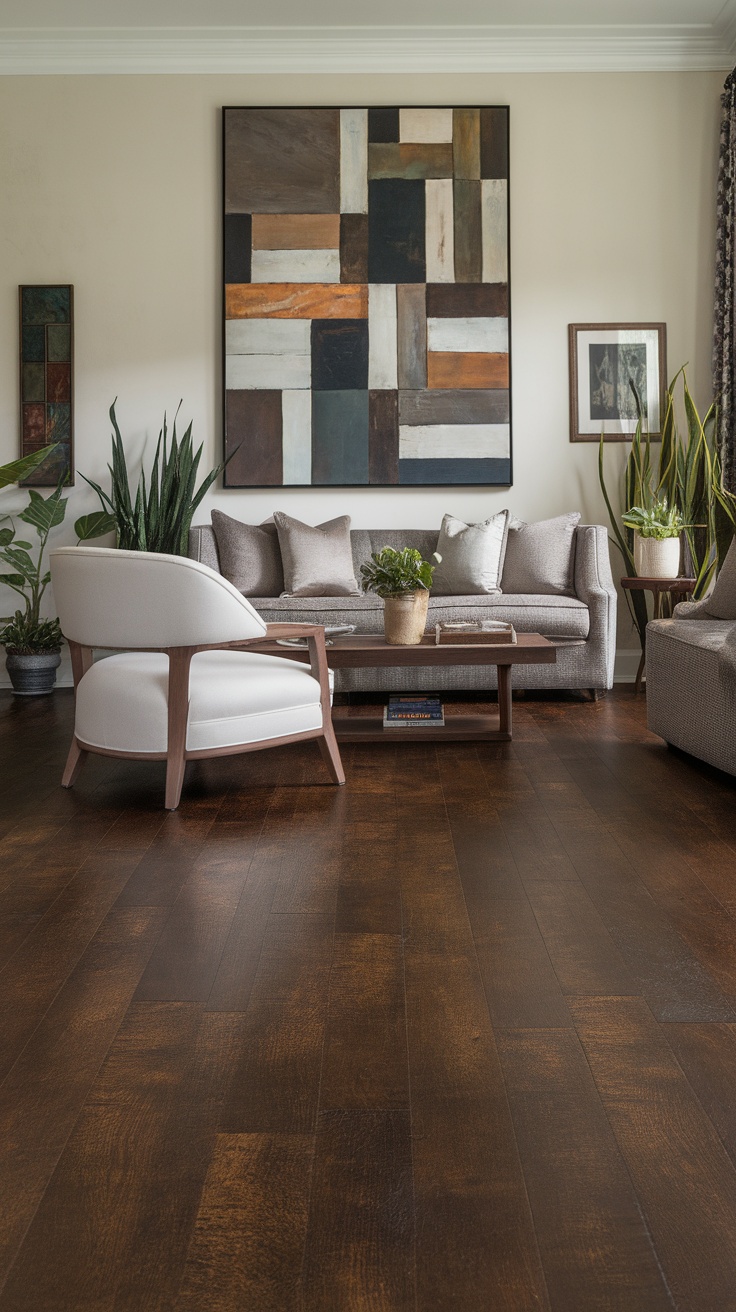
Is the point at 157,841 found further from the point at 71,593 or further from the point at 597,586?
the point at 597,586

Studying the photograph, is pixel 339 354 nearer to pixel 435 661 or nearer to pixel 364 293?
pixel 364 293

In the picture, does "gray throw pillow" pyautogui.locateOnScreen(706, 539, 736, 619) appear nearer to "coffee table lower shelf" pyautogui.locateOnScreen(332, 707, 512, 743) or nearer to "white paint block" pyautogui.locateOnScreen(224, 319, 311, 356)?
"coffee table lower shelf" pyautogui.locateOnScreen(332, 707, 512, 743)

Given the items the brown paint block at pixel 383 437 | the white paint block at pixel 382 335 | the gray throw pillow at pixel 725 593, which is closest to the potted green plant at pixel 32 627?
the brown paint block at pixel 383 437

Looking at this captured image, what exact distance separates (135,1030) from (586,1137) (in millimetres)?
736

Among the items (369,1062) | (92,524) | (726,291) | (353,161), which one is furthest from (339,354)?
(369,1062)

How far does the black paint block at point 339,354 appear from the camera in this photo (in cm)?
600

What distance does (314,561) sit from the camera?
18.2ft

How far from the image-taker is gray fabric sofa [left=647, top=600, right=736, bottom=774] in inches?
133

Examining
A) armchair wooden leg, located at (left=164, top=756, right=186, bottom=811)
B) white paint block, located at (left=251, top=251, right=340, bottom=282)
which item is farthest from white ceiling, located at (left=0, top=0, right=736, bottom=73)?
armchair wooden leg, located at (left=164, top=756, right=186, bottom=811)

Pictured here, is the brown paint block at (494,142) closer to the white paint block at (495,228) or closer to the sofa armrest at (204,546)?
the white paint block at (495,228)

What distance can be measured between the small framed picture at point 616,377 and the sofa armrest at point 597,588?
740 millimetres

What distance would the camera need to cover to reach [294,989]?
6.04 ft

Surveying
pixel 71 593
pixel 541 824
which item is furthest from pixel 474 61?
pixel 541 824

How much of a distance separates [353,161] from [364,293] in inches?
29.0
